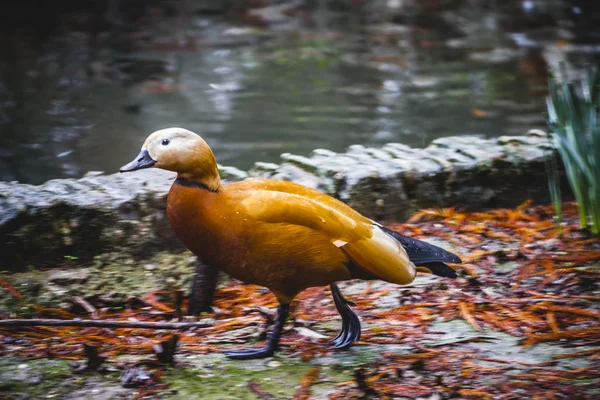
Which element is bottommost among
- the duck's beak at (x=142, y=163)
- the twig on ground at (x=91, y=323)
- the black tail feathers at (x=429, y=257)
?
the twig on ground at (x=91, y=323)

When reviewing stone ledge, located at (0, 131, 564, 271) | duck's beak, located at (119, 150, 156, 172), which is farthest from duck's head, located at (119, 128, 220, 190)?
stone ledge, located at (0, 131, 564, 271)

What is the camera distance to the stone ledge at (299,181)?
3.34 meters

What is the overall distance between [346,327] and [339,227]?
42cm

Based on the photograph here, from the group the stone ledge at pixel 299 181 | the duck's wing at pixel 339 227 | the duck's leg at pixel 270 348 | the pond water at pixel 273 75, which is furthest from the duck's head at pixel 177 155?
the pond water at pixel 273 75

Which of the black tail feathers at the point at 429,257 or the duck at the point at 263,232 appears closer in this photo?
the duck at the point at 263,232

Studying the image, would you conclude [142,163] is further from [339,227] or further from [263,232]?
[339,227]

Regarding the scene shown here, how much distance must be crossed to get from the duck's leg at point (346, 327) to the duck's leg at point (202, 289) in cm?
65

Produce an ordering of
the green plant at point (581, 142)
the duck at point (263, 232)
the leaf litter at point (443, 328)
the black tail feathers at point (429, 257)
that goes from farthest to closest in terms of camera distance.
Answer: the green plant at point (581, 142), the black tail feathers at point (429, 257), the duck at point (263, 232), the leaf litter at point (443, 328)

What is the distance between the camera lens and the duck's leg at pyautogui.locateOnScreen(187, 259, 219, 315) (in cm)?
318

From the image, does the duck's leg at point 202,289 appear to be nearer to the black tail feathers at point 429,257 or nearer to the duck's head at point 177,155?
the duck's head at point 177,155

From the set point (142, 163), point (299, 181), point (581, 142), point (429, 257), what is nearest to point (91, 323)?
point (142, 163)

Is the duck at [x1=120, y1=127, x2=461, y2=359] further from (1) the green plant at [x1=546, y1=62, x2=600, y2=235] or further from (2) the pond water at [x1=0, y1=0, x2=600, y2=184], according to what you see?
(2) the pond water at [x1=0, y1=0, x2=600, y2=184]

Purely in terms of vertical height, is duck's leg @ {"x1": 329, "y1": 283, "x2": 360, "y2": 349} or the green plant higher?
the green plant

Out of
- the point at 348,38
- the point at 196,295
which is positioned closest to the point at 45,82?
the point at 348,38
